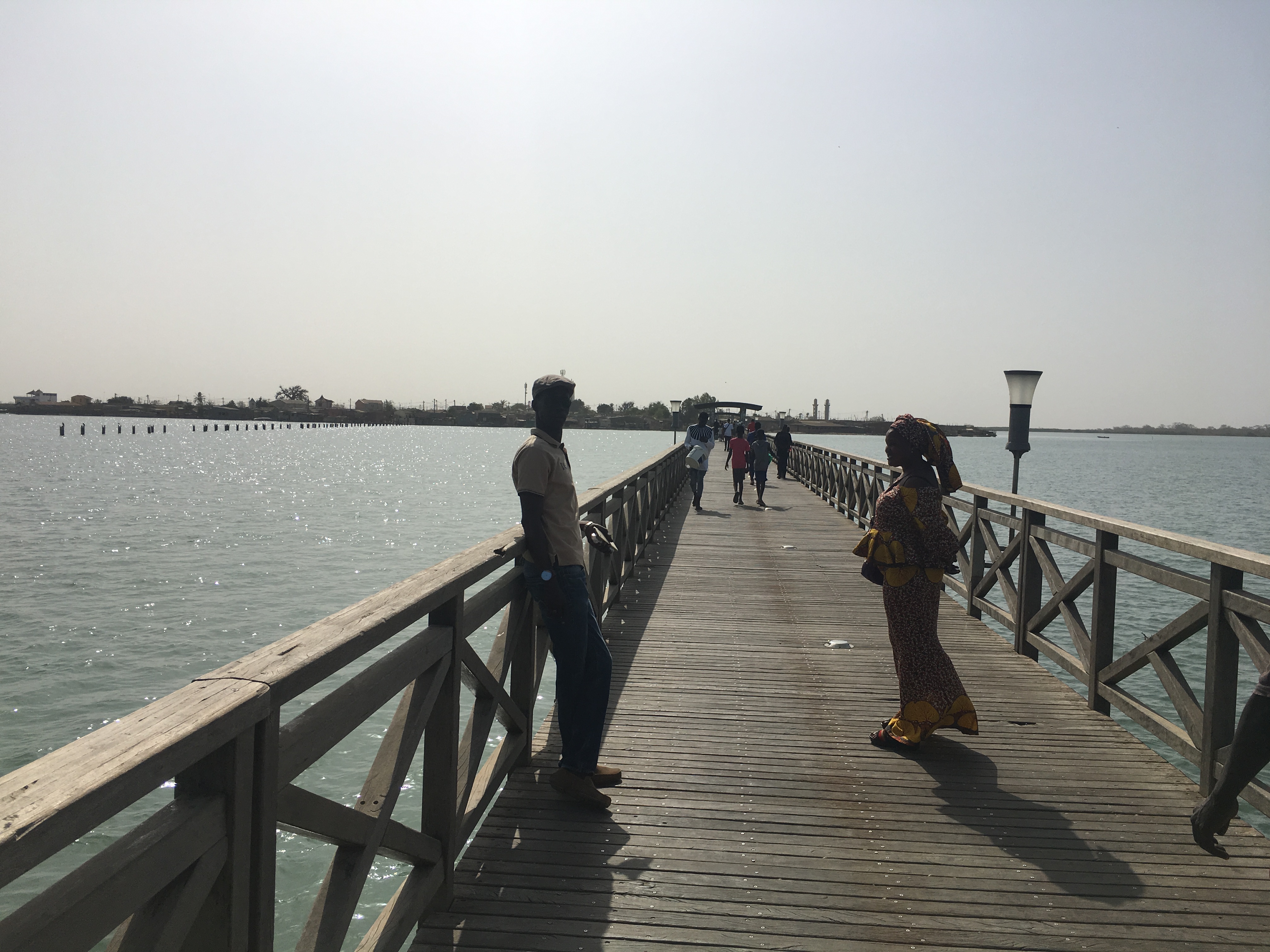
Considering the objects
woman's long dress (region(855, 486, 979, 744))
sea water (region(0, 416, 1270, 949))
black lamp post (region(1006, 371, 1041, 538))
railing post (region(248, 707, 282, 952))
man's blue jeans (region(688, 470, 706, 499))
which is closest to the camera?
railing post (region(248, 707, 282, 952))

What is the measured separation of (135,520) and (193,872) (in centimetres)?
3602

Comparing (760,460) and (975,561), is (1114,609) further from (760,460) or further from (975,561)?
(760,460)

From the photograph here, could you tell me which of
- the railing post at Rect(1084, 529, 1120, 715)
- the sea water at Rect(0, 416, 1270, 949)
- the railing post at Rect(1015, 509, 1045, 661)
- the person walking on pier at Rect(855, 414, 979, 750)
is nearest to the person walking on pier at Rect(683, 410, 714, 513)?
the sea water at Rect(0, 416, 1270, 949)

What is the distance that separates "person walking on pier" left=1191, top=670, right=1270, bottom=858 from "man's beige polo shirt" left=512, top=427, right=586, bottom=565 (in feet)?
7.60

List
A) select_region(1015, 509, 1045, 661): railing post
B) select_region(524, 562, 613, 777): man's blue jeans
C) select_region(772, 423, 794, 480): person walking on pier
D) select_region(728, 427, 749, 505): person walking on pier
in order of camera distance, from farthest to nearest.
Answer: select_region(772, 423, 794, 480): person walking on pier < select_region(728, 427, 749, 505): person walking on pier < select_region(1015, 509, 1045, 661): railing post < select_region(524, 562, 613, 777): man's blue jeans

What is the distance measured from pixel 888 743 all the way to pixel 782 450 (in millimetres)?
21428

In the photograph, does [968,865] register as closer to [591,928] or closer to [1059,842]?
[1059,842]

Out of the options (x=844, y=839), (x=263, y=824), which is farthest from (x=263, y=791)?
(x=844, y=839)

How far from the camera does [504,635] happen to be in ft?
13.0

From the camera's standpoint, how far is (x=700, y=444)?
1652cm

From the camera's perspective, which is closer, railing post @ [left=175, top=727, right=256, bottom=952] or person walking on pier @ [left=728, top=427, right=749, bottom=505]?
railing post @ [left=175, top=727, right=256, bottom=952]

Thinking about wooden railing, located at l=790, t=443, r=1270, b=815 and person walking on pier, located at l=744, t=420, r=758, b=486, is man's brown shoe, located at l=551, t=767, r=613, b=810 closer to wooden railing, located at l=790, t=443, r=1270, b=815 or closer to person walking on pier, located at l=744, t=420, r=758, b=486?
wooden railing, located at l=790, t=443, r=1270, b=815

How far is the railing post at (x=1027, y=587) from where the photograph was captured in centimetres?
648

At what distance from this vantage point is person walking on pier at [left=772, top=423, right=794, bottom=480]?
2575 cm
